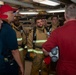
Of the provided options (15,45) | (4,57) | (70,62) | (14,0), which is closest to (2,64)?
(4,57)

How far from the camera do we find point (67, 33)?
7.79 feet

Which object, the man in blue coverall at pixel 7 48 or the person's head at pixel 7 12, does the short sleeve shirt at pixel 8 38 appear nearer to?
the man in blue coverall at pixel 7 48

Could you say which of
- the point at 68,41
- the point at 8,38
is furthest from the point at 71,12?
the point at 8,38

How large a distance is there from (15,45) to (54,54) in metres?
0.64

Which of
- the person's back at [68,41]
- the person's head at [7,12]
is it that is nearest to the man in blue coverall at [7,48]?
the person's head at [7,12]

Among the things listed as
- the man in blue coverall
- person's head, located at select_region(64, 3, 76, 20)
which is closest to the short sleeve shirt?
the man in blue coverall

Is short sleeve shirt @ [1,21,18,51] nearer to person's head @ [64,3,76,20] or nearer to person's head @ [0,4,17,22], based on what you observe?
person's head @ [0,4,17,22]

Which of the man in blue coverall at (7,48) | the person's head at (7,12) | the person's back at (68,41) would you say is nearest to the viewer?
the person's back at (68,41)

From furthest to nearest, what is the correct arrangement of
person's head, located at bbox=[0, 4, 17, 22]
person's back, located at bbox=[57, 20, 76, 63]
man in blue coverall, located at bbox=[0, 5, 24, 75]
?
person's head, located at bbox=[0, 4, 17, 22] → man in blue coverall, located at bbox=[0, 5, 24, 75] → person's back, located at bbox=[57, 20, 76, 63]

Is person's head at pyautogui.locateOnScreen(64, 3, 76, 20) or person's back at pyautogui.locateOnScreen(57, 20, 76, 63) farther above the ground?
person's head at pyautogui.locateOnScreen(64, 3, 76, 20)

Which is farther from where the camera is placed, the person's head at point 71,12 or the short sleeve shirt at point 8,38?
the short sleeve shirt at point 8,38

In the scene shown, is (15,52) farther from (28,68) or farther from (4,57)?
(28,68)

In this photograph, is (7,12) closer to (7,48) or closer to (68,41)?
(7,48)

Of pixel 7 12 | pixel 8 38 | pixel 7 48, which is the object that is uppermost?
pixel 7 12
